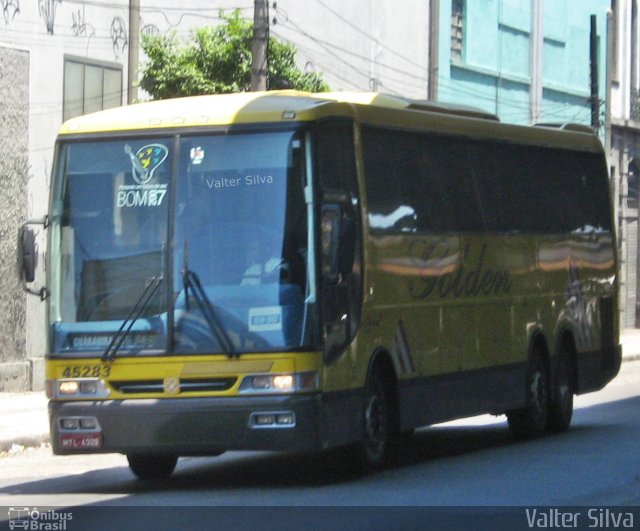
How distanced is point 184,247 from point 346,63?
21107 mm

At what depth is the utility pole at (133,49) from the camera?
24.6m

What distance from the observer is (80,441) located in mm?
12789

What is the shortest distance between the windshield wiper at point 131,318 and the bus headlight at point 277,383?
3.25 ft

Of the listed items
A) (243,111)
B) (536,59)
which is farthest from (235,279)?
(536,59)

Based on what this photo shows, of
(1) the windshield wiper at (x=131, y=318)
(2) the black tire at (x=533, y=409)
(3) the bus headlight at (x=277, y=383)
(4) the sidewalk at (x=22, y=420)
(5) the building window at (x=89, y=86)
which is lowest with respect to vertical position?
(4) the sidewalk at (x=22, y=420)

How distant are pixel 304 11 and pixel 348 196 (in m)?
19.1

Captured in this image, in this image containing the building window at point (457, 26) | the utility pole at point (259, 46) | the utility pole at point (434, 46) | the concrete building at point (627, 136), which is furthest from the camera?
the concrete building at point (627, 136)

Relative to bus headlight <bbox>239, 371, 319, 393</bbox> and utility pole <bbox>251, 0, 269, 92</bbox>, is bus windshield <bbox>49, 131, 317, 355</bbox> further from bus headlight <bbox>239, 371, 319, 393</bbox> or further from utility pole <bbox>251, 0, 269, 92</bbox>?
utility pole <bbox>251, 0, 269, 92</bbox>

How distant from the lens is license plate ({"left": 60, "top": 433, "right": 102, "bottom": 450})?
12727mm

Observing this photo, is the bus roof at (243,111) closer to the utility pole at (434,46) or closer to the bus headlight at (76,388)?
the bus headlight at (76,388)

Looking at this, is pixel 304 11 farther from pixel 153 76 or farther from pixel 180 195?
pixel 180 195

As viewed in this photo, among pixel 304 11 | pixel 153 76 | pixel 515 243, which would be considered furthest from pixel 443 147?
pixel 304 11

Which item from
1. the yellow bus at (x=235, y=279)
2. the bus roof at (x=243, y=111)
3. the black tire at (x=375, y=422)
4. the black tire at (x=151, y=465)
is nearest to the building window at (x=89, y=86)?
the bus roof at (x=243, y=111)

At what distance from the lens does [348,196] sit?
13.2 m
